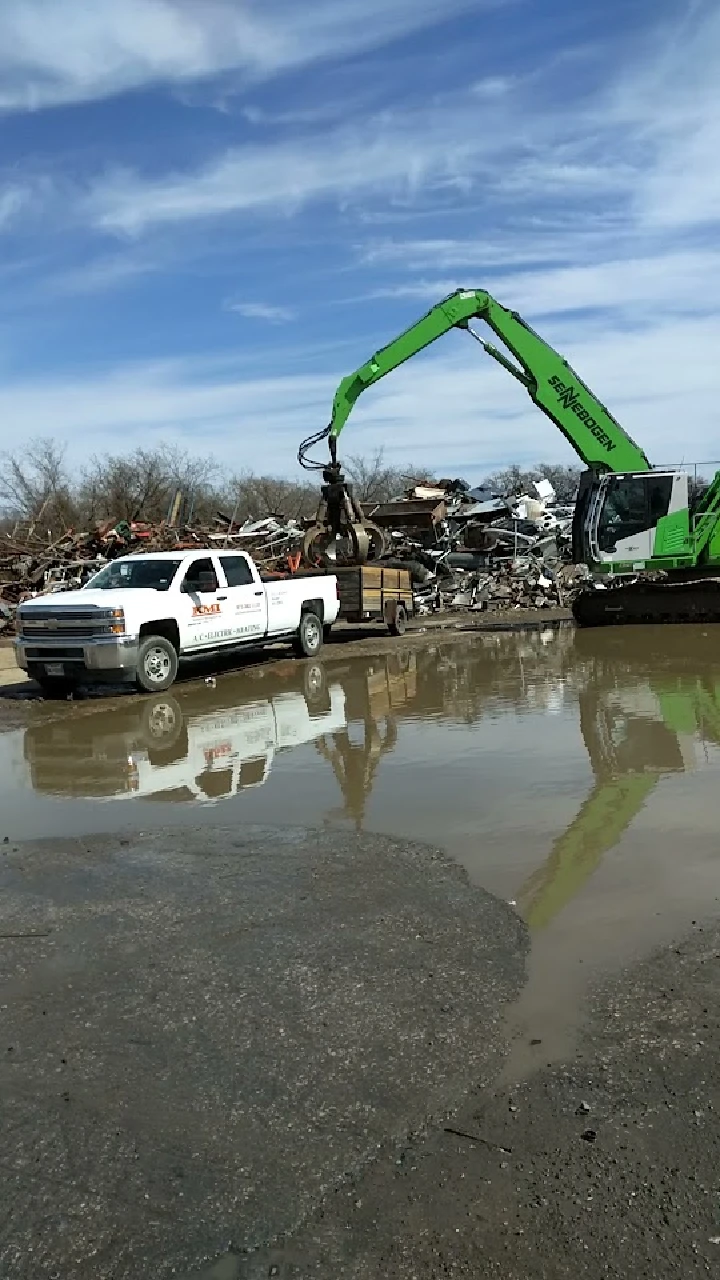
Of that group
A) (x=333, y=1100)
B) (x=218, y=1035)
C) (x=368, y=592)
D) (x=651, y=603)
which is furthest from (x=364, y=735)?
(x=651, y=603)

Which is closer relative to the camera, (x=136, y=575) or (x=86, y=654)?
(x=86, y=654)

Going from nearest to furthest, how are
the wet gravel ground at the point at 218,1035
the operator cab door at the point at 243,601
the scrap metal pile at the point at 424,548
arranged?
the wet gravel ground at the point at 218,1035 → the operator cab door at the point at 243,601 → the scrap metal pile at the point at 424,548

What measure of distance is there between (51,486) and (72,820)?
1846 inches

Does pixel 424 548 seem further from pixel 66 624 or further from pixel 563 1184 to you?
pixel 563 1184

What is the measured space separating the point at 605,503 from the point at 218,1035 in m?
18.5

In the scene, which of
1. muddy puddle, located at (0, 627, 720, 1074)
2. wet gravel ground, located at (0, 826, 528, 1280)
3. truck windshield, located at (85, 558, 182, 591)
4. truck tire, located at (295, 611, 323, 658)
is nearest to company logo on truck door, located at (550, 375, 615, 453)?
muddy puddle, located at (0, 627, 720, 1074)

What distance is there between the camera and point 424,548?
30094 mm

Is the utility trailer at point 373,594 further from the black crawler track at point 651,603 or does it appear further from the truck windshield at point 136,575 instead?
the truck windshield at point 136,575

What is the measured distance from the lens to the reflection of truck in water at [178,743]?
878 cm

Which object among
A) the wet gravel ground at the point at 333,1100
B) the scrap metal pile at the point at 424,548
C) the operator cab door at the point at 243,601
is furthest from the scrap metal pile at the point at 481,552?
the wet gravel ground at the point at 333,1100

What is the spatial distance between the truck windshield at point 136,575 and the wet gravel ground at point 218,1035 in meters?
8.37

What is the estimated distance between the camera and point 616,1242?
9.30ft

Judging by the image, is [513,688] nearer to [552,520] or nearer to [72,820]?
[72,820]

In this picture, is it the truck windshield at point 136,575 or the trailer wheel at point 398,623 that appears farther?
the trailer wheel at point 398,623
